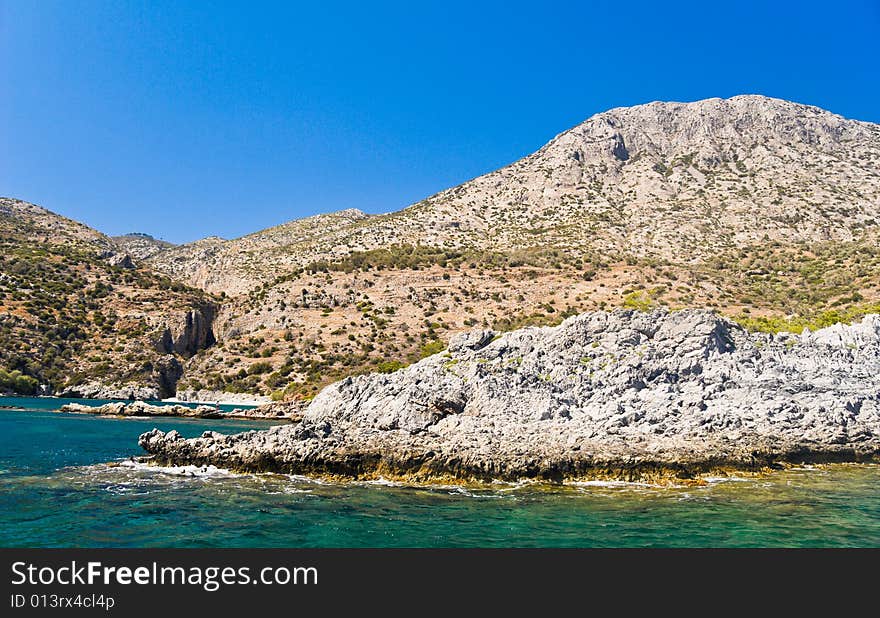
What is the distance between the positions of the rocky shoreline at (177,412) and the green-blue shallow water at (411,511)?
3085 cm

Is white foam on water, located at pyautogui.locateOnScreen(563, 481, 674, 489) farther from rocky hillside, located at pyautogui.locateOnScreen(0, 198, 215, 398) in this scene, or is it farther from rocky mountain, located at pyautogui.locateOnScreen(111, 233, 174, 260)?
rocky mountain, located at pyautogui.locateOnScreen(111, 233, 174, 260)

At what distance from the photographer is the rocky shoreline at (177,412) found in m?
52.0

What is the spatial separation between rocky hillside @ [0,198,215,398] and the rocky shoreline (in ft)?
57.2

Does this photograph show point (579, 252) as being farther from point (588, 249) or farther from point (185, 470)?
point (185, 470)

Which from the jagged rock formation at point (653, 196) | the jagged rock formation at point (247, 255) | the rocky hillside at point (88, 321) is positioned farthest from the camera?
the jagged rock formation at point (247, 255)

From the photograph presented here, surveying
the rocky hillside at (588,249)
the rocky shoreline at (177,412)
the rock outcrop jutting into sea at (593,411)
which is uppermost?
the rocky hillside at (588,249)

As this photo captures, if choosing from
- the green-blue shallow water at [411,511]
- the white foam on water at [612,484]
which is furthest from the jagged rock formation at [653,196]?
Answer: the green-blue shallow water at [411,511]

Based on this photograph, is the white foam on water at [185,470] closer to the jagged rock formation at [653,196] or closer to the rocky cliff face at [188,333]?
the rocky cliff face at [188,333]

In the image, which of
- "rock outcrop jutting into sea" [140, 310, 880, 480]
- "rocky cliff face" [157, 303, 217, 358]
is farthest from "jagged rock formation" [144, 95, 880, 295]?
"rock outcrop jutting into sea" [140, 310, 880, 480]

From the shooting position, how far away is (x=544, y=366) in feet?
90.0

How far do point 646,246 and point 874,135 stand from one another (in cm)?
5749

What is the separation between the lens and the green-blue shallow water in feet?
45.5
